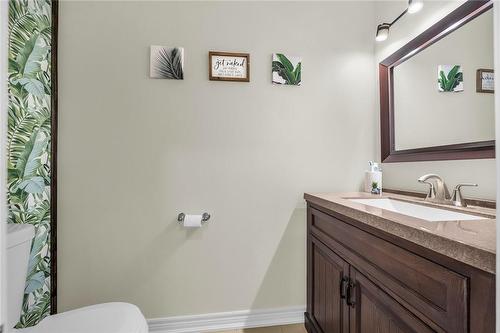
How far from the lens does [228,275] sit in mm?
1705

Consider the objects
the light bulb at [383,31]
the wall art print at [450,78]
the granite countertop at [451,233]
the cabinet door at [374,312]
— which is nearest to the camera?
the granite countertop at [451,233]

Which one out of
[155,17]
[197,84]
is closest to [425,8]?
[197,84]

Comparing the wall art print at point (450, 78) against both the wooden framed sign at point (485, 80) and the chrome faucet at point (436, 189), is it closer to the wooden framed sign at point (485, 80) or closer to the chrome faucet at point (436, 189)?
the wooden framed sign at point (485, 80)

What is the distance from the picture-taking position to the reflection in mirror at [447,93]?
1.11m

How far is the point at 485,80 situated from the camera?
1097mm

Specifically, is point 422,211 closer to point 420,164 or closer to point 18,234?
point 420,164

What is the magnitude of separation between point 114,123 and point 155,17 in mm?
701

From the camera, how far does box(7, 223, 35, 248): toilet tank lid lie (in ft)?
3.58

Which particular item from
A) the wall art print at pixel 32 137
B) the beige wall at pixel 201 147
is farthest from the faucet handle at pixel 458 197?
the wall art print at pixel 32 137

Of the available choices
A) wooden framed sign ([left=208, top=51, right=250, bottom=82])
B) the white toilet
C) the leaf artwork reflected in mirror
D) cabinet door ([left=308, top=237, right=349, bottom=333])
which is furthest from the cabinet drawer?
the leaf artwork reflected in mirror

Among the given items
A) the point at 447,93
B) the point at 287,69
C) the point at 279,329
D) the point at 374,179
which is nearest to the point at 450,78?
the point at 447,93

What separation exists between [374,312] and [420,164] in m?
0.88

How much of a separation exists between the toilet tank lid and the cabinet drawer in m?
1.42

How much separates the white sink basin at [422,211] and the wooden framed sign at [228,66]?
1059 mm
